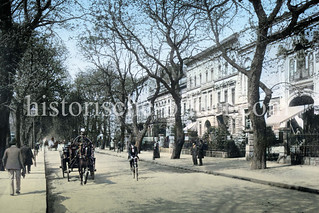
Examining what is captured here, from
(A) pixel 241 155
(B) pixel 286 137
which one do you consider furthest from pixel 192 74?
(B) pixel 286 137

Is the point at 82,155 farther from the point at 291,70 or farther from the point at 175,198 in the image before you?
the point at 291,70

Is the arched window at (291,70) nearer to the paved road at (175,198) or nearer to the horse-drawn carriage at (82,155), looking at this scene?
the paved road at (175,198)

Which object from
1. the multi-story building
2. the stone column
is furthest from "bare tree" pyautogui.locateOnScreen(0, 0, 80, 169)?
the stone column

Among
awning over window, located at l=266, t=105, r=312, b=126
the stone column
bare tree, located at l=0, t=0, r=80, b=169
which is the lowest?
the stone column

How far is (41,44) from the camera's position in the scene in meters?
18.2


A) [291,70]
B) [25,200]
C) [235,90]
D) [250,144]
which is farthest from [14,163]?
[235,90]

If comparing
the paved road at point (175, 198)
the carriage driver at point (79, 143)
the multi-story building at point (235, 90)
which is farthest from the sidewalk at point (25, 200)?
the multi-story building at point (235, 90)

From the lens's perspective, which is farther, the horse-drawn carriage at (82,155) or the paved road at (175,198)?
the horse-drawn carriage at (82,155)

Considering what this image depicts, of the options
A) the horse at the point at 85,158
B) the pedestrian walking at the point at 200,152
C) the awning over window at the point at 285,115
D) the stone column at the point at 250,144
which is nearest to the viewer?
the horse at the point at 85,158

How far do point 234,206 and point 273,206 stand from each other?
90 cm

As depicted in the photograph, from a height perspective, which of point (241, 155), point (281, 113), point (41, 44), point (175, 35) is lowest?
point (241, 155)

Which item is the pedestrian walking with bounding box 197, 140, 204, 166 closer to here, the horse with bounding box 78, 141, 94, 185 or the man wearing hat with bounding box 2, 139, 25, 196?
the horse with bounding box 78, 141, 94, 185

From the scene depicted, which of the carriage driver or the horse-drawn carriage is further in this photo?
the carriage driver

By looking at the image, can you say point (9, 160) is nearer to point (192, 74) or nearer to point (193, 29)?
point (193, 29)
